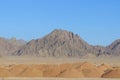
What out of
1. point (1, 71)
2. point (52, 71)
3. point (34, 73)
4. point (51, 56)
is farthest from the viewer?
point (51, 56)

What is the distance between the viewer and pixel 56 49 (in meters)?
198

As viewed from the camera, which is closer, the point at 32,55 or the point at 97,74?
the point at 97,74

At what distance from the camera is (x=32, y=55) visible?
19950 cm

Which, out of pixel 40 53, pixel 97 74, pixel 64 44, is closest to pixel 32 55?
pixel 40 53

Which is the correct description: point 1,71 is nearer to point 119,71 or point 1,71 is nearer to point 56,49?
point 119,71

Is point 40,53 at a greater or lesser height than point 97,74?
greater

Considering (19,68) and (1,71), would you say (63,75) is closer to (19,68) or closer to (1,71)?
(1,71)

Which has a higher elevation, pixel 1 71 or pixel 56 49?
pixel 56 49

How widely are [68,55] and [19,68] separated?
120126mm

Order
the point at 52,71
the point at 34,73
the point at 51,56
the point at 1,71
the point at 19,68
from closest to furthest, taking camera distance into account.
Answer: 1. the point at 1,71
2. the point at 34,73
3. the point at 52,71
4. the point at 19,68
5. the point at 51,56

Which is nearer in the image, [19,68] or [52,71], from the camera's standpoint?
[52,71]

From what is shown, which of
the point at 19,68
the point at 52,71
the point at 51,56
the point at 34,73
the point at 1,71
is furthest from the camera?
the point at 51,56

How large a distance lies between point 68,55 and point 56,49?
7.32 meters

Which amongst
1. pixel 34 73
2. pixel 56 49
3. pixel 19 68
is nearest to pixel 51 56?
pixel 56 49
